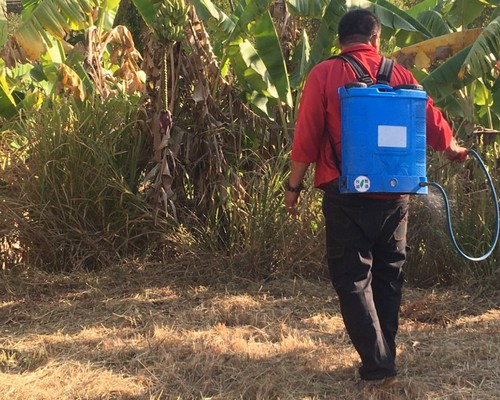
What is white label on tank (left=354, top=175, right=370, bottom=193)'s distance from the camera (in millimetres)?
3344

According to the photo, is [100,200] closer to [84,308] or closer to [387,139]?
[84,308]

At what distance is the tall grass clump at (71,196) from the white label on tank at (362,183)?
10.7 ft

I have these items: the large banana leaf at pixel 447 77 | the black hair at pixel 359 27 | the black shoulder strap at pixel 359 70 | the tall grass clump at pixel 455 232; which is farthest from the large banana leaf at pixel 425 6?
the black shoulder strap at pixel 359 70

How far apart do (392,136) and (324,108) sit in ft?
1.22

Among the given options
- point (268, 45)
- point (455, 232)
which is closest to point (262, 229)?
point (455, 232)

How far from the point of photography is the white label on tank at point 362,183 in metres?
3.34

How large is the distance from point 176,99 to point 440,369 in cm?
381

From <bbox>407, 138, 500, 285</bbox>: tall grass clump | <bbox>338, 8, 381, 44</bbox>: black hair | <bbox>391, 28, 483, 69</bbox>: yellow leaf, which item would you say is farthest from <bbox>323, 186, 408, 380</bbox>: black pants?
<bbox>391, 28, 483, 69</bbox>: yellow leaf

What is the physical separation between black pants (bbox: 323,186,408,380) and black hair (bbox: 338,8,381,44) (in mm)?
788

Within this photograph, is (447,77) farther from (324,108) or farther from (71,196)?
(71,196)

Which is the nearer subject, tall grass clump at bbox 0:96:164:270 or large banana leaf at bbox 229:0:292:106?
tall grass clump at bbox 0:96:164:270

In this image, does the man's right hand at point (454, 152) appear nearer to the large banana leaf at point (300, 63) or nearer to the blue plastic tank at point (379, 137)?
the blue plastic tank at point (379, 137)

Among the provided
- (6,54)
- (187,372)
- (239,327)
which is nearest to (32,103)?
(6,54)

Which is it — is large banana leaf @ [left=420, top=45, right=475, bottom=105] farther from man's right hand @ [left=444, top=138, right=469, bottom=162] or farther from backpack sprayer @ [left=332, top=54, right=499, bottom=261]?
backpack sprayer @ [left=332, top=54, right=499, bottom=261]
